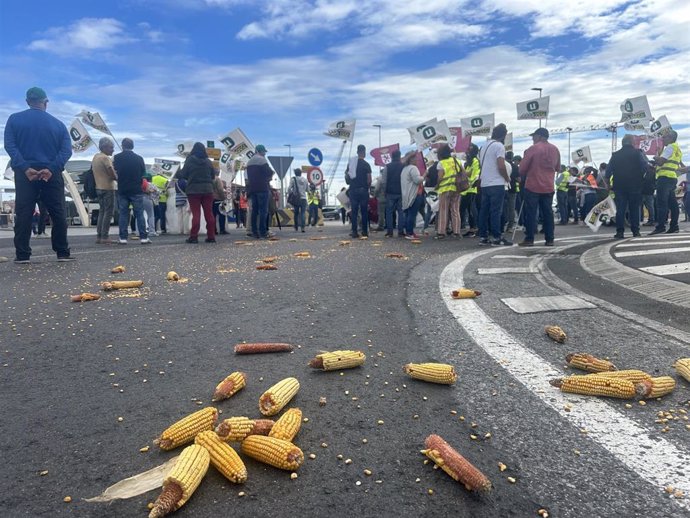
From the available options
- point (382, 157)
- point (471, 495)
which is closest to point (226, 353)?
point (471, 495)

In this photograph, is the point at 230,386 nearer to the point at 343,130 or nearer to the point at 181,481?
the point at 181,481

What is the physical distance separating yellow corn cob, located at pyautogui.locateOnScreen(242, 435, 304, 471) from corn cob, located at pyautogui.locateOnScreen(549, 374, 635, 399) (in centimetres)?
153

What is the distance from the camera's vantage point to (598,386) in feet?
8.80

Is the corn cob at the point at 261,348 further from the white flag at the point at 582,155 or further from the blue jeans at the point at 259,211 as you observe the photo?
the white flag at the point at 582,155

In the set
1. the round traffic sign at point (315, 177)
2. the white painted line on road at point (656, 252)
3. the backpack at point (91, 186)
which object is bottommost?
the white painted line on road at point (656, 252)

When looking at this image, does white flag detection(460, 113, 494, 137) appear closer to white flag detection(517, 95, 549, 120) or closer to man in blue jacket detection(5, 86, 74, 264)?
white flag detection(517, 95, 549, 120)

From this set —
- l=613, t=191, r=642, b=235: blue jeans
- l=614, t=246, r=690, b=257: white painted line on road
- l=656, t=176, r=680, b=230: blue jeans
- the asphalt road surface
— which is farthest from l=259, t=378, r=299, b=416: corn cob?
l=656, t=176, r=680, b=230: blue jeans

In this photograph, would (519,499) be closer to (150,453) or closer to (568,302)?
(150,453)

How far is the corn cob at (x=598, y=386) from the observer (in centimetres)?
264

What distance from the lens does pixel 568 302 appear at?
4883mm

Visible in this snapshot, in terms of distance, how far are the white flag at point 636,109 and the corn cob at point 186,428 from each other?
23.9 m

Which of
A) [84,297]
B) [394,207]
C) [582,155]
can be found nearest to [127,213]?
[394,207]

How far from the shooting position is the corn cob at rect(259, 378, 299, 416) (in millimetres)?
2457

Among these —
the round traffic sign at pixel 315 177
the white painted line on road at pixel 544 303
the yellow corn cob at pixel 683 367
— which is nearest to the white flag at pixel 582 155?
the round traffic sign at pixel 315 177
